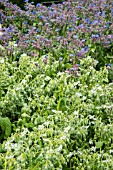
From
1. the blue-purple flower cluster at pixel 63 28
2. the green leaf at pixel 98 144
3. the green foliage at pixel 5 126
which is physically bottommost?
the green leaf at pixel 98 144

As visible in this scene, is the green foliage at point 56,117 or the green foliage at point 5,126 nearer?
the green foliage at point 56,117

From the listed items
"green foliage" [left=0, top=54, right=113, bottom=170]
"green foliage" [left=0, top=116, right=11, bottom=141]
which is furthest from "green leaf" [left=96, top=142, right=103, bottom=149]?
"green foliage" [left=0, top=116, right=11, bottom=141]

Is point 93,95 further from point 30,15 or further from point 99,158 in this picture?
point 30,15

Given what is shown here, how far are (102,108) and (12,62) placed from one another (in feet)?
3.11

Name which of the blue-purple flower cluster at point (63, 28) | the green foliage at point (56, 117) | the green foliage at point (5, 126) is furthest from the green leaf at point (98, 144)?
the blue-purple flower cluster at point (63, 28)

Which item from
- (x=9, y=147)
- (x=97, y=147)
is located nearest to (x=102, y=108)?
(x=97, y=147)

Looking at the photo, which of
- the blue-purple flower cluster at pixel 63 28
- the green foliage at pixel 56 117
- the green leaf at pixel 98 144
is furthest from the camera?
the blue-purple flower cluster at pixel 63 28

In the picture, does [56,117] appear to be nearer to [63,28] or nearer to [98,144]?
[98,144]

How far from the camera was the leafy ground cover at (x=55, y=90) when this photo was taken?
2799 mm

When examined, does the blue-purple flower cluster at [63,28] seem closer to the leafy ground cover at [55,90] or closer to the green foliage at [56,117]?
the leafy ground cover at [55,90]

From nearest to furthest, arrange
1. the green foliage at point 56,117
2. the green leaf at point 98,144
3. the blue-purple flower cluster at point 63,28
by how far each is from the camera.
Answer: the green foliage at point 56,117 < the green leaf at point 98,144 < the blue-purple flower cluster at point 63,28

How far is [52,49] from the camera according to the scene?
13.7ft

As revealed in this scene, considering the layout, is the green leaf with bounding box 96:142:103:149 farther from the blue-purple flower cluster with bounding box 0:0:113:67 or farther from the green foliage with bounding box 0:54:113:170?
the blue-purple flower cluster with bounding box 0:0:113:67

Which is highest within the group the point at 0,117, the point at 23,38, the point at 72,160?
the point at 23,38
